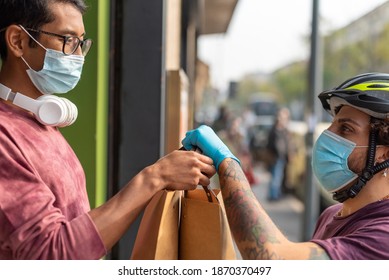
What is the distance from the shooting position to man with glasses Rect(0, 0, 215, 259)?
1.90 metres

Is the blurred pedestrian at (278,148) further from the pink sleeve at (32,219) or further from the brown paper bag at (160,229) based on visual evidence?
the pink sleeve at (32,219)

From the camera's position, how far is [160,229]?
82.7 inches

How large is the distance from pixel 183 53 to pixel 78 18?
7.77 metres

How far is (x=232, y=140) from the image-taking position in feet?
46.5

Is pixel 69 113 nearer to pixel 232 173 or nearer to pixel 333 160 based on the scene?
pixel 232 173

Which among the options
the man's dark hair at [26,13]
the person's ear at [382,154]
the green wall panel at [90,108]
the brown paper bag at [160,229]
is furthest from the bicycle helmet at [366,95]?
the green wall panel at [90,108]

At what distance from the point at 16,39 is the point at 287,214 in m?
11.5

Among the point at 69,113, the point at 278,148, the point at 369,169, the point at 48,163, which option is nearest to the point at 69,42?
the point at 69,113

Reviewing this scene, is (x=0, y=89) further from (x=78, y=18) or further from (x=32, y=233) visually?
(x=32, y=233)

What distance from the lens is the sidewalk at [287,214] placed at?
11169 mm

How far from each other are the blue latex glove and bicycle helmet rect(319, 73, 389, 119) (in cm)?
55

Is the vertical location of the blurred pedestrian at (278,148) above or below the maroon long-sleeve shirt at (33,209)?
below

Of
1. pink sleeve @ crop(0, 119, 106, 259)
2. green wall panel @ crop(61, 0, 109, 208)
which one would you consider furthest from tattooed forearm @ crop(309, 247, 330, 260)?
green wall panel @ crop(61, 0, 109, 208)
